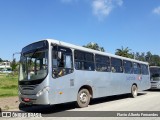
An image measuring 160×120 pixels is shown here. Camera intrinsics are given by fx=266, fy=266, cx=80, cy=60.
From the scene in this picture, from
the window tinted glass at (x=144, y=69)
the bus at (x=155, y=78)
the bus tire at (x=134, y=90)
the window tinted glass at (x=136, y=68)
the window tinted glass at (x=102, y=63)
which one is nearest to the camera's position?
the window tinted glass at (x=102, y=63)

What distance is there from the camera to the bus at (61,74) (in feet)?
35.6

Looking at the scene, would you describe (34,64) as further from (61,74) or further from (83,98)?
(83,98)

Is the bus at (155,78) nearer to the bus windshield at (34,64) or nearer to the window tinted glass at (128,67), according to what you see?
the window tinted glass at (128,67)

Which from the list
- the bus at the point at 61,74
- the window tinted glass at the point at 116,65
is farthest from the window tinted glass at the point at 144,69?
the bus at the point at 61,74

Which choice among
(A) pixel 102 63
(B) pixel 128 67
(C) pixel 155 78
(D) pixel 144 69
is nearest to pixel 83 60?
(A) pixel 102 63

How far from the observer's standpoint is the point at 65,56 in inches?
465

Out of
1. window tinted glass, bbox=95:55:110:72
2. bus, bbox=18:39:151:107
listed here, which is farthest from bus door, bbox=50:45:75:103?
window tinted glass, bbox=95:55:110:72

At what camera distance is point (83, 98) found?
12844 millimetres

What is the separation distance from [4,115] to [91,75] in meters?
4.81

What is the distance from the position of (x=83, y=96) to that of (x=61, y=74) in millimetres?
2069

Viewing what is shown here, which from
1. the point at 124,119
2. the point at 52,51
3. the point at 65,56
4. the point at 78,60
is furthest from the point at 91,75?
the point at 124,119

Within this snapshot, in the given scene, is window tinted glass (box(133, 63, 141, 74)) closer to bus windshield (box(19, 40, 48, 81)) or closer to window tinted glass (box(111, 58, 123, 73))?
window tinted glass (box(111, 58, 123, 73))

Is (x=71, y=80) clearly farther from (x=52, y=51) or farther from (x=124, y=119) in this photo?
(x=124, y=119)

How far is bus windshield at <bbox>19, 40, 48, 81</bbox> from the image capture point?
1098 cm
